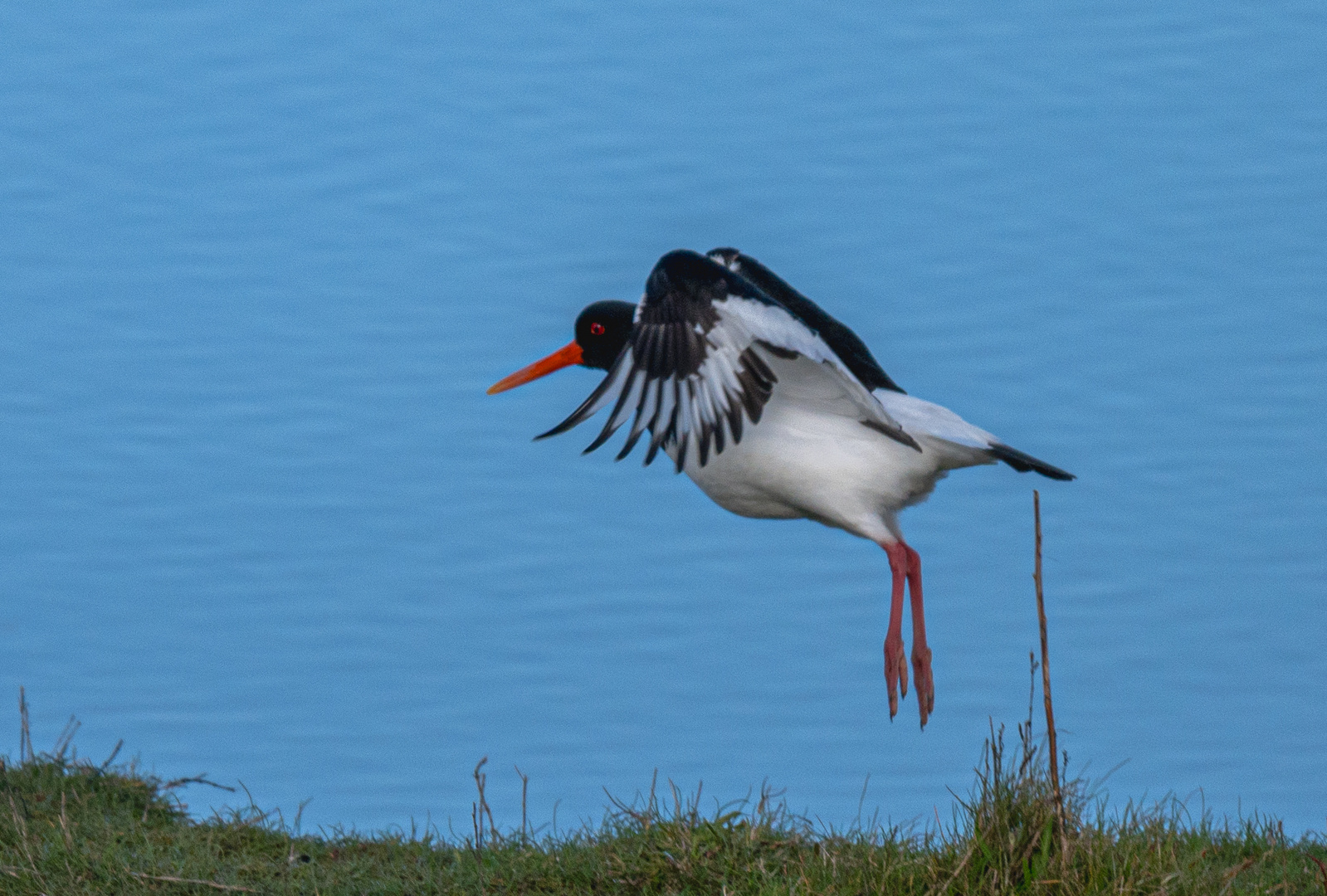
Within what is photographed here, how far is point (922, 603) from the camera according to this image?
222 inches

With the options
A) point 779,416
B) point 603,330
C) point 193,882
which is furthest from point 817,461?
point 193,882

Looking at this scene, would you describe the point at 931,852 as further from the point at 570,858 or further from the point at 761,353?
the point at 761,353

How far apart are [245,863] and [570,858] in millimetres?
1141

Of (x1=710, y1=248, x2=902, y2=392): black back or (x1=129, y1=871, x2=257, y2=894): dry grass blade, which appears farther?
(x1=710, y1=248, x2=902, y2=392): black back

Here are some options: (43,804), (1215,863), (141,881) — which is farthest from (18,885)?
(1215,863)

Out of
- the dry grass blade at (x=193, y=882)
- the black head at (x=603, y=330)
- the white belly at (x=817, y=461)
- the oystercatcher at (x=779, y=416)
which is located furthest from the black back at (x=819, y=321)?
the dry grass blade at (x=193, y=882)

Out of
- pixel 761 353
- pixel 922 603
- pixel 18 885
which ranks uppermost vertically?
pixel 761 353

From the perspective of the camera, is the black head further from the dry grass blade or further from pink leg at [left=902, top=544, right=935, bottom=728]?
the dry grass blade

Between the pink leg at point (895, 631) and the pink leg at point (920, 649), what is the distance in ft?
0.11

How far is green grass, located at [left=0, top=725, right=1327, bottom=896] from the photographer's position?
4.17m

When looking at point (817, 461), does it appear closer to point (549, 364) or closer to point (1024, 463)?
point (1024, 463)

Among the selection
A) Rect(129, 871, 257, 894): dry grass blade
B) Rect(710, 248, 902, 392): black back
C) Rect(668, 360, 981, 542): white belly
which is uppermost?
Rect(710, 248, 902, 392): black back

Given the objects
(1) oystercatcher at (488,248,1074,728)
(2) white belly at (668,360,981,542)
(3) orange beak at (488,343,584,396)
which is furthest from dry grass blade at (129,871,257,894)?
(3) orange beak at (488,343,584,396)

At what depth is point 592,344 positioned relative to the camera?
6590 millimetres
